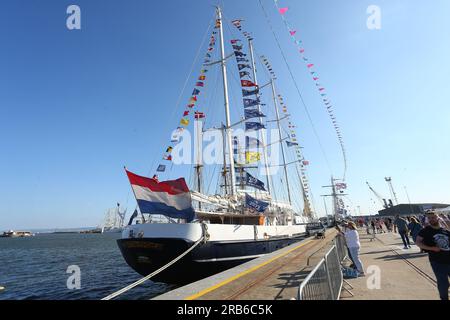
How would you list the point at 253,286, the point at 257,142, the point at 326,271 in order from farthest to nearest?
the point at 257,142, the point at 253,286, the point at 326,271

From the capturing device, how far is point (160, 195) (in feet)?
44.0

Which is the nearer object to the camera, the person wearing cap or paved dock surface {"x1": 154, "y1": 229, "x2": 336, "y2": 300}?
paved dock surface {"x1": 154, "y1": 229, "x2": 336, "y2": 300}

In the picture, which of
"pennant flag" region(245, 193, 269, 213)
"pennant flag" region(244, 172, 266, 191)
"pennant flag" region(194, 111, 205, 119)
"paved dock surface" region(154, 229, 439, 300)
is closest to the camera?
"paved dock surface" region(154, 229, 439, 300)

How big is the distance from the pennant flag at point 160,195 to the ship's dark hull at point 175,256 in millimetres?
1522

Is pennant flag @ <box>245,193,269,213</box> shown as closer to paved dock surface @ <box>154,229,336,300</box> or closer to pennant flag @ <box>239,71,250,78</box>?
paved dock surface @ <box>154,229,336,300</box>

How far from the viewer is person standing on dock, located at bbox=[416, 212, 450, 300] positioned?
197 inches

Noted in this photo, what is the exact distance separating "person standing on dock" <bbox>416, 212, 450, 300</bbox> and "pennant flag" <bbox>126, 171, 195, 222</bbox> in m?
9.96

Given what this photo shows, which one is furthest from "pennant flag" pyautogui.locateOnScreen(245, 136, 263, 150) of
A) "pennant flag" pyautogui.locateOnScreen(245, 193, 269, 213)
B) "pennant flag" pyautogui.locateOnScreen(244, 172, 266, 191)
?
"pennant flag" pyautogui.locateOnScreen(245, 193, 269, 213)

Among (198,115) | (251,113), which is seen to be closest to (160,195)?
(198,115)

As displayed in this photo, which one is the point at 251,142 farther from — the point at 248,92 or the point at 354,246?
the point at 354,246

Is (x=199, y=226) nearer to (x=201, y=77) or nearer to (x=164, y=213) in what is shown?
(x=164, y=213)

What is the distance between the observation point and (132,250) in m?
14.1

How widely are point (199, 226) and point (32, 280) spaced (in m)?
19.6
